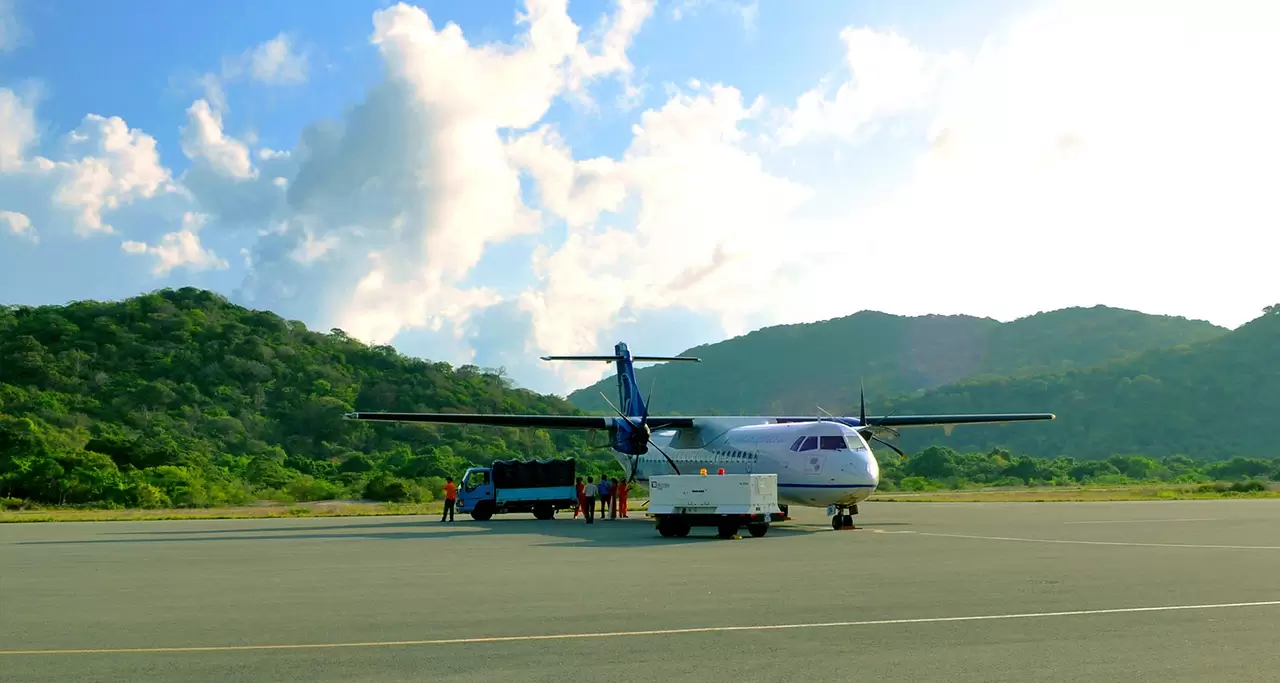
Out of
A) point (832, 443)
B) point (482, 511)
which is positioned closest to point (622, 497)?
point (482, 511)

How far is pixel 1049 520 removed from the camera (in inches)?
1251

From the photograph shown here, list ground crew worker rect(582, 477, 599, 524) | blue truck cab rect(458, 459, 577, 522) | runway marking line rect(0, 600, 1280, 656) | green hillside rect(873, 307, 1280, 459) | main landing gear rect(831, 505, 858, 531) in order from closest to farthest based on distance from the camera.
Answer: runway marking line rect(0, 600, 1280, 656) → main landing gear rect(831, 505, 858, 531) → ground crew worker rect(582, 477, 599, 524) → blue truck cab rect(458, 459, 577, 522) → green hillside rect(873, 307, 1280, 459)

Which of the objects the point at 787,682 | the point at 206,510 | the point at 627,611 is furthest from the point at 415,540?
the point at 206,510

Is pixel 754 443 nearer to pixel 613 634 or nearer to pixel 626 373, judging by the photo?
pixel 626 373

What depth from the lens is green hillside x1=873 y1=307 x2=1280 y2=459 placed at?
5089 inches

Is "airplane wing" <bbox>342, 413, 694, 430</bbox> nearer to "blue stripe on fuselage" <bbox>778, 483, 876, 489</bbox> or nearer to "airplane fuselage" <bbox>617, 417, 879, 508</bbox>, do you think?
"airplane fuselage" <bbox>617, 417, 879, 508</bbox>

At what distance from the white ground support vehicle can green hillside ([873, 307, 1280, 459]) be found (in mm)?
111122

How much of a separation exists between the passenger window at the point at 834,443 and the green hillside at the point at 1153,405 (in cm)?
10903

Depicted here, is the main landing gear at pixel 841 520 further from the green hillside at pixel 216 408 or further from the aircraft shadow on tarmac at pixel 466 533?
the green hillside at pixel 216 408

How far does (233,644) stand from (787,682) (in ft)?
16.6

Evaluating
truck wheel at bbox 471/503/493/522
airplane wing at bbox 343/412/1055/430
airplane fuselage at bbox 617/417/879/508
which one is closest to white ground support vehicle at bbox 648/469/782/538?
airplane fuselage at bbox 617/417/879/508

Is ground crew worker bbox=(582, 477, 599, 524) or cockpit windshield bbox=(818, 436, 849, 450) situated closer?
cockpit windshield bbox=(818, 436, 849, 450)

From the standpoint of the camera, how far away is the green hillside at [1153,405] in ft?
424

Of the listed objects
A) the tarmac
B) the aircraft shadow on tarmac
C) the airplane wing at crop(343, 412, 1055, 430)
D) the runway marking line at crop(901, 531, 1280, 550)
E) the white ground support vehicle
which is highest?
the airplane wing at crop(343, 412, 1055, 430)
